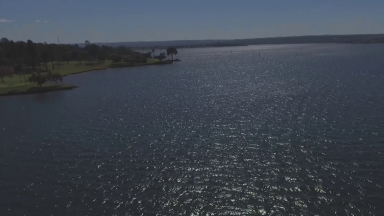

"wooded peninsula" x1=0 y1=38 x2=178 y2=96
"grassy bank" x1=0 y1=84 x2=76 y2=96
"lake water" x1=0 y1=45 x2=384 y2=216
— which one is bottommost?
"lake water" x1=0 y1=45 x2=384 y2=216

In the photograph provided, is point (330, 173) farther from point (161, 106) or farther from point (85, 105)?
point (85, 105)

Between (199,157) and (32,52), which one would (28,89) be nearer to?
(32,52)

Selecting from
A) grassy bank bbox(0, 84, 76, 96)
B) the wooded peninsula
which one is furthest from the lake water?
the wooded peninsula

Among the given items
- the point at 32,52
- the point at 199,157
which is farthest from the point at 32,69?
the point at 199,157

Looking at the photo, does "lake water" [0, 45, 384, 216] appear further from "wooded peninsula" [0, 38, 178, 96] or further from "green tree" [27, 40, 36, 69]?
"green tree" [27, 40, 36, 69]

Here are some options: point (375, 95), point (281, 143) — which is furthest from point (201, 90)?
point (281, 143)

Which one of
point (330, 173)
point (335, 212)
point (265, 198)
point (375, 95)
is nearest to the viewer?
point (335, 212)

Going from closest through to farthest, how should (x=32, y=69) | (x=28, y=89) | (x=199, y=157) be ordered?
(x=199, y=157) → (x=28, y=89) → (x=32, y=69)

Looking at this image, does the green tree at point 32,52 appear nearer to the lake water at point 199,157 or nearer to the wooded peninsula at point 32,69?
the wooded peninsula at point 32,69

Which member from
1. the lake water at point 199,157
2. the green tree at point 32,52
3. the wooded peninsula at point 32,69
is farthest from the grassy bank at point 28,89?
the green tree at point 32,52
